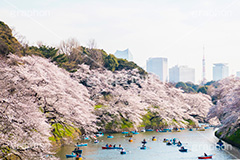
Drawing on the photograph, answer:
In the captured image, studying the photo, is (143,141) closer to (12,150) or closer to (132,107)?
(132,107)

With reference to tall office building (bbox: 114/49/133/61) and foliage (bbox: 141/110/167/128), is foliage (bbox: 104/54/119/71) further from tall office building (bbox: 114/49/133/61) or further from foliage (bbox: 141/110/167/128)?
tall office building (bbox: 114/49/133/61)

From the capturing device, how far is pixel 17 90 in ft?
91.0

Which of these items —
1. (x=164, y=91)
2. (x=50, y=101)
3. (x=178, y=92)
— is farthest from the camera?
(x=178, y=92)

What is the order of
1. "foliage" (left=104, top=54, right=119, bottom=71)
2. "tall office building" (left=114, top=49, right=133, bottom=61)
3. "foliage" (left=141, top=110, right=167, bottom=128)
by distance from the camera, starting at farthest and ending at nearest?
"tall office building" (left=114, top=49, right=133, bottom=61), "foliage" (left=104, top=54, right=119, bottom=71), "foliage" (left=141, top=110, right=167, bottom=128)

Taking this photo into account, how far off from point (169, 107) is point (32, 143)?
52.7 meters

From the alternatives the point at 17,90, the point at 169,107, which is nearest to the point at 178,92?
the point at 169,107

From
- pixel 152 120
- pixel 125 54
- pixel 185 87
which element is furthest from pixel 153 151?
pixel 125 54

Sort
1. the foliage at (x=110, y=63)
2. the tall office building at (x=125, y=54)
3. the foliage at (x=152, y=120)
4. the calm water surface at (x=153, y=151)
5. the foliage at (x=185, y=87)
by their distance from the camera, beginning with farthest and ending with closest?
the tall office building at (x=125, y=54)
the foliage at (x=185, y=87)
the foliage at (x=110, y=63)
the foliage at (x=152, y=120)
the calm water surface at (x=153, y=151)

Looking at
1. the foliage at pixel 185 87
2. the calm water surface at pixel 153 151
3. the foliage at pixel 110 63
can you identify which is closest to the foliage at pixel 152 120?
the calm water surface at pixel 153 151

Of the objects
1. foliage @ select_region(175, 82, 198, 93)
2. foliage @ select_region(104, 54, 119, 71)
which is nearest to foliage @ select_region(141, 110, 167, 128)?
foliage @ select_region(104, 54, 119, 71)

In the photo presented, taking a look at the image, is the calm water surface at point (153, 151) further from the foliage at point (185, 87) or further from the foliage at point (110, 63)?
the foliage at point (185, 87)

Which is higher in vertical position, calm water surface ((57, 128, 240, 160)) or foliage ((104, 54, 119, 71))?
foliage ((104, 54, 119, 71))

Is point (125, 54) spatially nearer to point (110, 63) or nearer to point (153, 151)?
point (110, 63)

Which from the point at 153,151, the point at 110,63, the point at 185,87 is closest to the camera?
the point at 153,151
